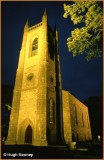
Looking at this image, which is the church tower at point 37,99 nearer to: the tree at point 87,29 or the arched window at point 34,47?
the arched window at point 34,47

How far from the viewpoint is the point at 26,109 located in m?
20.4

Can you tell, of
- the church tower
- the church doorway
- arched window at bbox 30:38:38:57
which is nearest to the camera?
the church tower

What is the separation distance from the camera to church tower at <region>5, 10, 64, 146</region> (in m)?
18.5

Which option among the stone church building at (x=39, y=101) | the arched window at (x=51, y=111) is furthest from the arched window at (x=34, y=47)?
the arched window at (x=51, y=111)

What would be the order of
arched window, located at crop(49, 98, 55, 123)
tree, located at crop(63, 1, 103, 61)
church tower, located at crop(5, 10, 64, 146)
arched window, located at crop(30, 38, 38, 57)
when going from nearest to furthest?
tree, located at crop(63, 1, 103, 61) → church tower, located at crop(5, 10, 64, 146) → arched window, located at crop(49, 98, 55, 123) → arched window, located at crop(30, 38, 38, 57)

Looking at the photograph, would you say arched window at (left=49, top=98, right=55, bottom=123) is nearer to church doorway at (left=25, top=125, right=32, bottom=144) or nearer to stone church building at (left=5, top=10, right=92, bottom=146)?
stone church building at (left=5, top=10, right=92, bottom=146)

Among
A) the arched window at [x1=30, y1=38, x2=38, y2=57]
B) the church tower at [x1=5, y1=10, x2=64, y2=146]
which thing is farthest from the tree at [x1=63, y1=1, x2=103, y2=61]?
the arched window at [x1=30, y1=38, x2=38, y2=57]

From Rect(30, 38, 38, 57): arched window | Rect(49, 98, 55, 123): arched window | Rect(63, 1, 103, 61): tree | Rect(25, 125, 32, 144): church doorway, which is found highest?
Rect(30, 38, 38, 57): arched window

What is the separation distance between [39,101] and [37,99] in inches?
18.0

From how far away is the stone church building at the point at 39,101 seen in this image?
1869cm

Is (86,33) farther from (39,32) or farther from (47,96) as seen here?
(39,32)

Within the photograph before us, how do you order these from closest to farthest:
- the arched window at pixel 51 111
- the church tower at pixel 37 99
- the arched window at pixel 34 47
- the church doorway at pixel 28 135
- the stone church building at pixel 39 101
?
the church tower at pixel 37 99, the stone church building at pixel 39 101, the church doorway at pixel 28 135, the arched window at pixel 51 111, the arched window at pixel 34 47

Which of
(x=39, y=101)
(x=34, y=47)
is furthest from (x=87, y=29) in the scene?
(x=34, y=47)

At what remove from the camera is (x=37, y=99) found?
19.8m
